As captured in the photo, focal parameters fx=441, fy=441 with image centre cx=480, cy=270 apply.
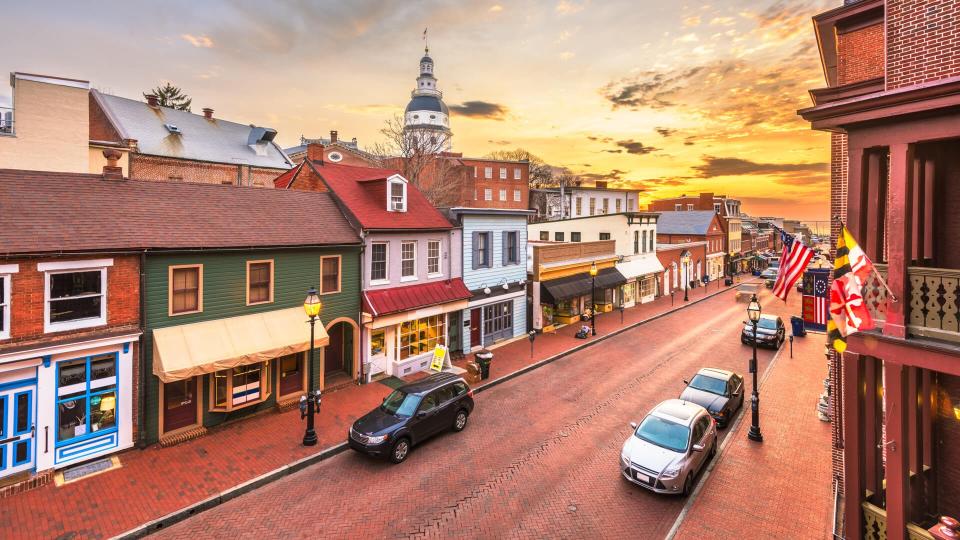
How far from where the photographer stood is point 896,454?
22.9 ft

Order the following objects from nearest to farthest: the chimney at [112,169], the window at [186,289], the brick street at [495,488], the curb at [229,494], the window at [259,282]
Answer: the curb at [229,494] → the brick street at [495,488] → the window at [186,289] → the chimney at [112,169] → the window at [259,282]

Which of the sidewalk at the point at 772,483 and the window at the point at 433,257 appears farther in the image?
the window at the point at 433,257

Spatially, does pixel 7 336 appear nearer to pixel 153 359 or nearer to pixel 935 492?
pixel 153 359

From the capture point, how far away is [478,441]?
1384 centimetres

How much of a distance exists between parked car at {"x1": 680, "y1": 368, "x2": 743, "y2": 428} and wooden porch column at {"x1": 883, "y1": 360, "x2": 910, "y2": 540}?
310 inches

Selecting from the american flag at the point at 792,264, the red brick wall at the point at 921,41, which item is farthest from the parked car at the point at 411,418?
the red brick wall at the point at 921,41

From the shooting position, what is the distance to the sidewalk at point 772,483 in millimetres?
9879

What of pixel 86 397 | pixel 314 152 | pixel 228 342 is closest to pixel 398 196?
pixel 314 152

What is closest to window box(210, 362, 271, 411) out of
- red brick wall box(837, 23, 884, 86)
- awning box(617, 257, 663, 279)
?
red brick wall box(837, 23, 884, 86)

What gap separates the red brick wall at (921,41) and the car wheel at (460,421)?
1308 centimetres

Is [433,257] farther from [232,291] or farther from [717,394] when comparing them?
[717,394]

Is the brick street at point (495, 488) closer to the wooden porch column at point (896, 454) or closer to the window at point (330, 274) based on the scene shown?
the wooden porch column at point (896, 454)

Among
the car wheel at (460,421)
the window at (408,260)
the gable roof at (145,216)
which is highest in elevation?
the gable roof at (145,216)

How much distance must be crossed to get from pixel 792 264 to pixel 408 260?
1444 centimetres
